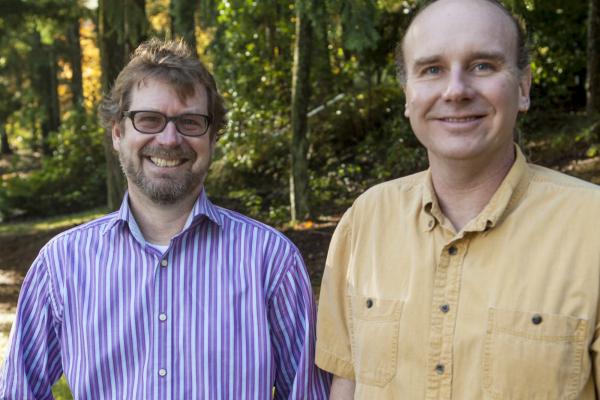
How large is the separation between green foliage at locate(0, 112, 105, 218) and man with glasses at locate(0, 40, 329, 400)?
14.8 metres

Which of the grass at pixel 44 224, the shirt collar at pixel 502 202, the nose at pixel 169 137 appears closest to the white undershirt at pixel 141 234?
the nose at pixel 169 137

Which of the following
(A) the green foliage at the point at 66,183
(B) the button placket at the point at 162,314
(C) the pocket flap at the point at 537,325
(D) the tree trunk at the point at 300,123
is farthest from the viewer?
(A) the green foliage at the point at 66,183

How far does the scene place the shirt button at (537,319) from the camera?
1.79m

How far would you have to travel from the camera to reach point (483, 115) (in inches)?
74.5

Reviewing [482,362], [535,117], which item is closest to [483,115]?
[482,362]

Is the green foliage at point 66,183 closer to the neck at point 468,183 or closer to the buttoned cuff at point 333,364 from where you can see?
the buttoned cuff at point 333,364

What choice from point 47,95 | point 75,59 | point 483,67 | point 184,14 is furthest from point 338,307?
point 47,95

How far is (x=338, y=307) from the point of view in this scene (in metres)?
2.25

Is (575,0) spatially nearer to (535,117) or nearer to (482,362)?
(535,117)

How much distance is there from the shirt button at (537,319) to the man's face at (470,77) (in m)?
0.45

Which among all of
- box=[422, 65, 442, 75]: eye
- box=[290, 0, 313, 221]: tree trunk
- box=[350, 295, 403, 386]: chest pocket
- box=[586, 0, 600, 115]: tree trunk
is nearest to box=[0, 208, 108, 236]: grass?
box=[290, 0, 313, 221]: tree trunk

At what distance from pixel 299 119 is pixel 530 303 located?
24.5 feet

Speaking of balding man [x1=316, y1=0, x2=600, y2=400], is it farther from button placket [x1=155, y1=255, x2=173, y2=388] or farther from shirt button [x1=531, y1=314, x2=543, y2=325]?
button placket [x1=155, y1=255, x2=173, y2=388]

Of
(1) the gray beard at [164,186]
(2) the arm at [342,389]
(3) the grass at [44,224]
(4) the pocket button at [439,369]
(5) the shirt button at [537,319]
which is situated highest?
(1) the gray beard at [164,186]
